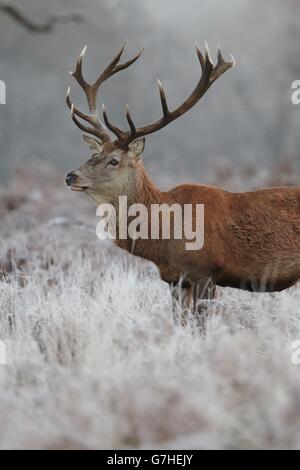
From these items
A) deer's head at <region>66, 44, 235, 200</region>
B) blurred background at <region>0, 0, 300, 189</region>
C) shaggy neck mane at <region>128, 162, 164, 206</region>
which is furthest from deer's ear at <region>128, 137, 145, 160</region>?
blurred background at <region>0, 0, 300, 189</region>

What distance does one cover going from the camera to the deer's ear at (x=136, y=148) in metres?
6.70

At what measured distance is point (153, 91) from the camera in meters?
36.2

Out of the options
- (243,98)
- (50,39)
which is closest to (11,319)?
(50,39)

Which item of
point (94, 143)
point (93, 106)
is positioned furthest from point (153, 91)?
point (94, 143)

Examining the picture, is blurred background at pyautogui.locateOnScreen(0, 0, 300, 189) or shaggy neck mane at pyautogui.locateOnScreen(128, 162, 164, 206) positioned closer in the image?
shaggy neck mane at pyautogui.locateOnScreen(128, 162, 164, 206)

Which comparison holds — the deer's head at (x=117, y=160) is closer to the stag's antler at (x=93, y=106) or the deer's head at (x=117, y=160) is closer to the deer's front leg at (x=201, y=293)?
the stag's antler at (x=93, y=106)

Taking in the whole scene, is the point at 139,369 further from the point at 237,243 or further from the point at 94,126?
the point at 94,126

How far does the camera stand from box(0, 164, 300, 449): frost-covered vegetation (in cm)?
420

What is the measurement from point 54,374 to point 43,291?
89.4 inches

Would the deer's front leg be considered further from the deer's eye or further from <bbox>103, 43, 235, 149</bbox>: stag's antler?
<bbox>103, 43, 235, 149</bbox>: stag's antler

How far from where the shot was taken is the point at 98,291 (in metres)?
7.01

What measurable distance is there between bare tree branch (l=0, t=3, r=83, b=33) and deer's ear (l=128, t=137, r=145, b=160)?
9435mm

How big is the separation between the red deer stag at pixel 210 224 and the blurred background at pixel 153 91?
17461 mm

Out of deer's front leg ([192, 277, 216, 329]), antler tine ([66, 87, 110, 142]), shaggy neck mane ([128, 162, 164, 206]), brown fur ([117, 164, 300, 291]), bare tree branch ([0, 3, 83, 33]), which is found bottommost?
deer's front leg ([192, 277, 216, 329])
